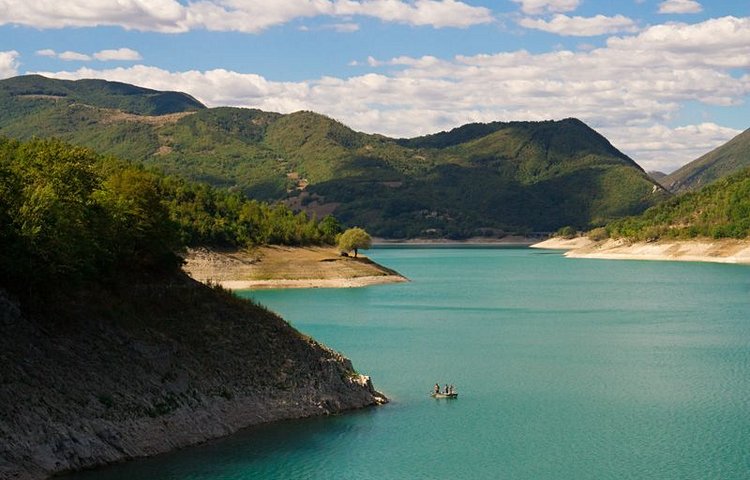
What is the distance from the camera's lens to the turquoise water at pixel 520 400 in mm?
40188

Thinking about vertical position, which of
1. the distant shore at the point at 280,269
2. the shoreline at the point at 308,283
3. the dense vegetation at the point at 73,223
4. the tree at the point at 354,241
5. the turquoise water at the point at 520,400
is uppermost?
the dense vegetation at the point at 73,223

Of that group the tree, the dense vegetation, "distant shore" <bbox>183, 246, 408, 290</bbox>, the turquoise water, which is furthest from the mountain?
the tree

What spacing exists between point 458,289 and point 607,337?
2135 inches

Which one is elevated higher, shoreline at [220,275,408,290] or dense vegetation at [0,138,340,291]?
dense vegetation at [0,138,340,291]

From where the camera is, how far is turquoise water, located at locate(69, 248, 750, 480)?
40.2 m

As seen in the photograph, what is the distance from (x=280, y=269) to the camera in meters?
128

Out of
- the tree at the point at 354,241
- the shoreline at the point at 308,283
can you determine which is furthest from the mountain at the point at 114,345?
the tree at the point at 354,241

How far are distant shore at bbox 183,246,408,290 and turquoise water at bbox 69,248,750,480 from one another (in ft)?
42.6

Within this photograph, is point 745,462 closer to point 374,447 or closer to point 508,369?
point 374,447

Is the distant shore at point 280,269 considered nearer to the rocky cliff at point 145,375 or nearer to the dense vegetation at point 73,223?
the dense vegetation at point 73,223

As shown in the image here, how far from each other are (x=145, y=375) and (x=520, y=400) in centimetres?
2204

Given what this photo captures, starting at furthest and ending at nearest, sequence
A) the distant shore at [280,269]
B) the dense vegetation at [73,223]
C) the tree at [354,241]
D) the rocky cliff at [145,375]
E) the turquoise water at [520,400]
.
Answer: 1. the tree at [354,241]
2. the distant shore at [280,269]
3. the dense vegetation at [73,223]
4. the turquoise water at [520,400]
5. the rocky cliff at [145,375]

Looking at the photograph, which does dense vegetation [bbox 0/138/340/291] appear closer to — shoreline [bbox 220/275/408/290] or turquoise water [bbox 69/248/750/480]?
turquoise water [bbox 69/248/750/480]

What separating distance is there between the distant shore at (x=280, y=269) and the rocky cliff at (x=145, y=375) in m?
68.0
